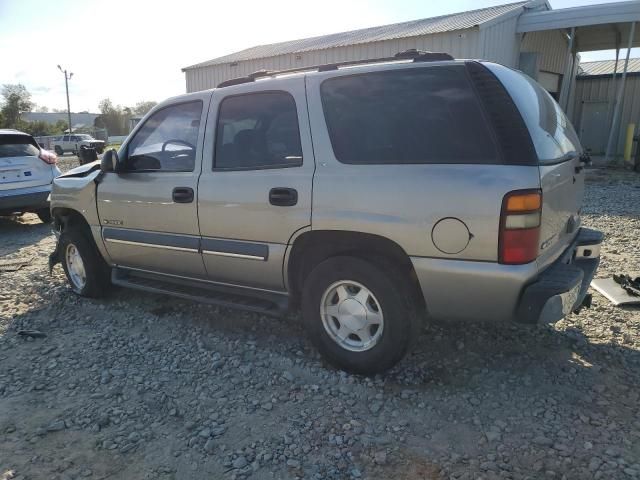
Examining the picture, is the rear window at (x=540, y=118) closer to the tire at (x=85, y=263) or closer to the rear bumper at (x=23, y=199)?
the tire at (x=85, y=263)

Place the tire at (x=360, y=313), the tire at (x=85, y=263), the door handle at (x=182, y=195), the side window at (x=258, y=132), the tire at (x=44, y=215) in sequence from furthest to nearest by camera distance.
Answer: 1. the tire at (x=44, y=215)
2. the tire at (x=85, y=263)
3. the door handle at (x=182, y=195)
4. the side window at (x=258, y=132)
5. the tire at (x=360, y=313)

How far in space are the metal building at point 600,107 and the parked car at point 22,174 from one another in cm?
1807

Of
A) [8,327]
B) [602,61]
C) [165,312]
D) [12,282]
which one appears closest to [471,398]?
[165,312]

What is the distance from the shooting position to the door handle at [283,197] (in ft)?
10.9

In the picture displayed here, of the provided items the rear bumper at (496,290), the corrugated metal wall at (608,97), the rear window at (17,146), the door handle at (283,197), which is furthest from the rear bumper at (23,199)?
the corrugated metal wall at (608,97)

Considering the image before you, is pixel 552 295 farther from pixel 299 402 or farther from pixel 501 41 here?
pixel 501 41

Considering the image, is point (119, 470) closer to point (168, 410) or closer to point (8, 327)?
point (168, 410)

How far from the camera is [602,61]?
2403 cm

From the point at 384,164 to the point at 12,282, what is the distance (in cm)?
486

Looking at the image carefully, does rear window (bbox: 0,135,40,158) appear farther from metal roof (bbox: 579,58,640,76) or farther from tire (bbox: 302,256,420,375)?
metal roof (bbox: 579,58,640,76)

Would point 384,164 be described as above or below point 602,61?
below

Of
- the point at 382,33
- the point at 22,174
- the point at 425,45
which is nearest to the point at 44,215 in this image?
the point at 22,174

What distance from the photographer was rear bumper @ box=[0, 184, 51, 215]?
8055 mm

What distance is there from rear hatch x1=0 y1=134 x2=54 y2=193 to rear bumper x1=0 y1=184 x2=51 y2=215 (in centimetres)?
7
